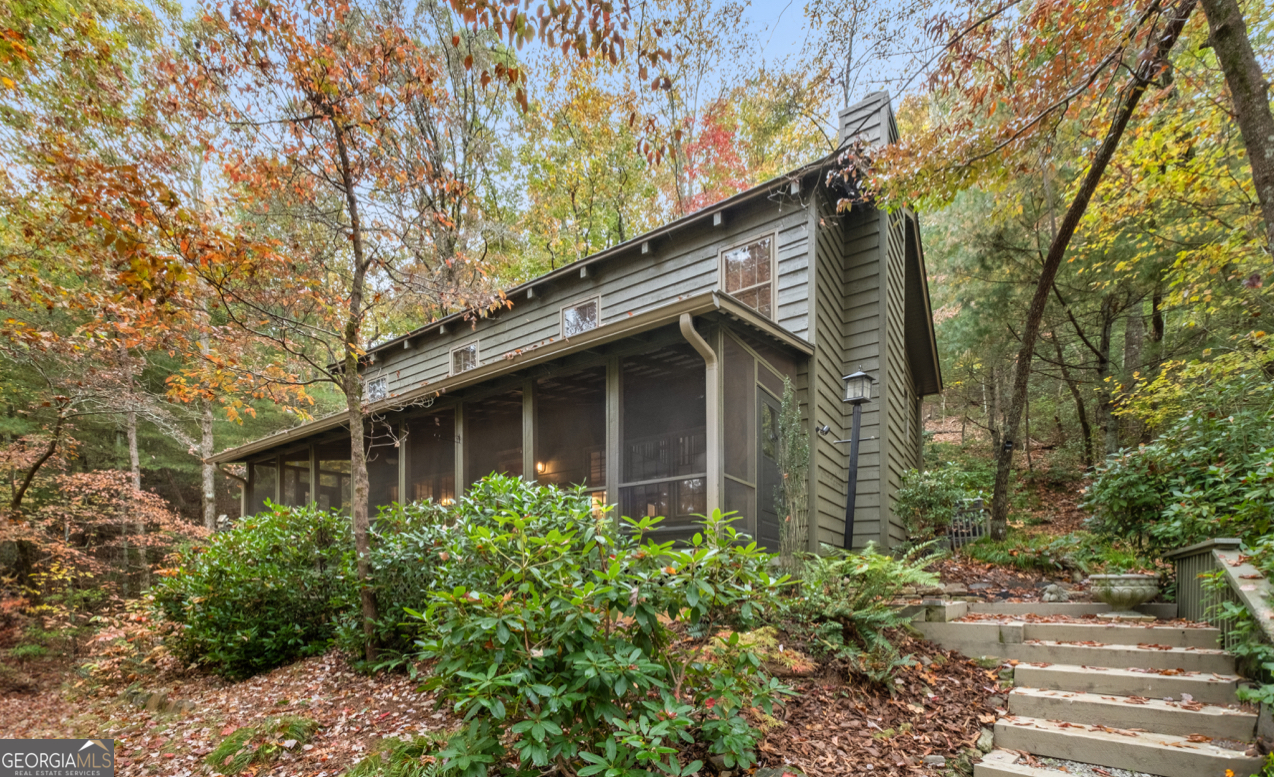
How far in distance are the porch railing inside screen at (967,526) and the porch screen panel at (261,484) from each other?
1319 cm

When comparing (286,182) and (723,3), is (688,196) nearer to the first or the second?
(723,3)

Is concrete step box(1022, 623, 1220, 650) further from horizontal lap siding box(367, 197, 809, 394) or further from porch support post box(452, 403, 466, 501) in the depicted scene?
porch support post box(452, 403, 466, 501)

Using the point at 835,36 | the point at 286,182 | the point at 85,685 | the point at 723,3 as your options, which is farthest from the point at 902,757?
the point at 723,3

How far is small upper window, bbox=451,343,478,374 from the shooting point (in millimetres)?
11891

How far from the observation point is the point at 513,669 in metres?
2.84

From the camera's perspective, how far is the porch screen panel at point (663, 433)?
6242 mm

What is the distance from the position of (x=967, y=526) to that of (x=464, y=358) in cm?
978

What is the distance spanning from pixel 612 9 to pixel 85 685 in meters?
10.3

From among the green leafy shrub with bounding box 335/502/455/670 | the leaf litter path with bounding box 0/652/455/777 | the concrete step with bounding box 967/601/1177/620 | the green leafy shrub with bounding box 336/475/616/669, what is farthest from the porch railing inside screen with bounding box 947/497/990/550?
the leaf litter path with bounding box 0/652/455/777

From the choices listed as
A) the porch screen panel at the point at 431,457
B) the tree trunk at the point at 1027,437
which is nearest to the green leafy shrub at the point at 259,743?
the porch screen panel at the point at 431,457

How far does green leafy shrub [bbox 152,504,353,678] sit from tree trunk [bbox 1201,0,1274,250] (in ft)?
26.6

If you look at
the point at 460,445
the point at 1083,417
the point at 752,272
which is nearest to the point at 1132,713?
the point at 752,272

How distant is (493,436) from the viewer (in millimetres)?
8664

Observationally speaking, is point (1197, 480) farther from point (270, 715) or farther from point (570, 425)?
point (270, 715)
